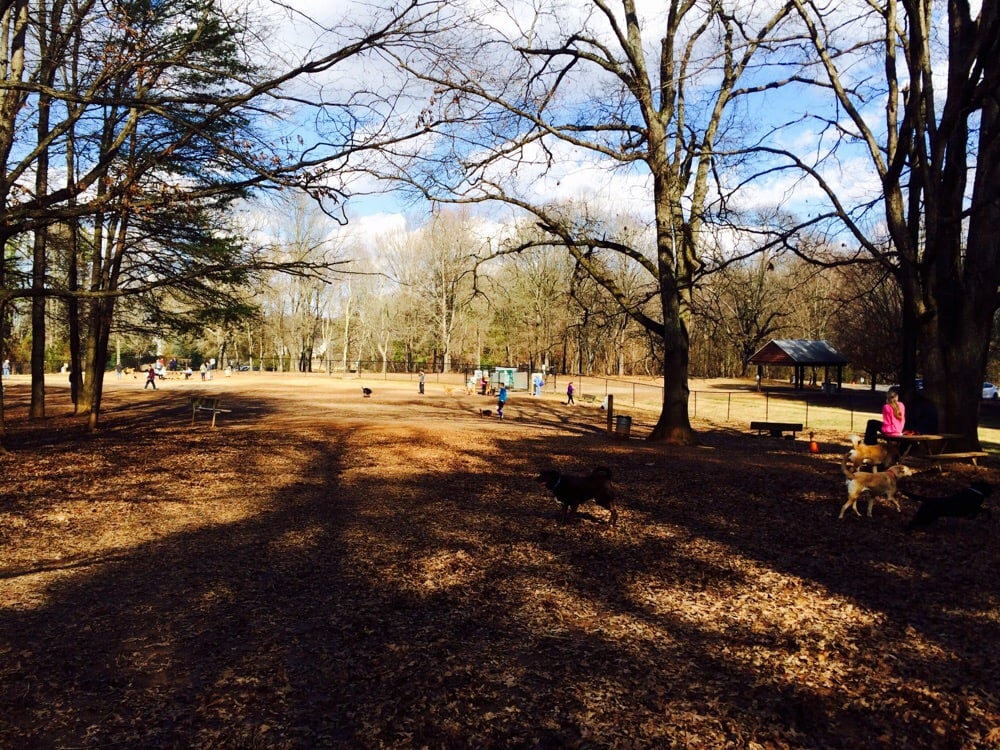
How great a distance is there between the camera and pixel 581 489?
7.66 metres

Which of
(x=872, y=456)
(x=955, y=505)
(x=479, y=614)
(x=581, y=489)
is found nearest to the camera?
(x=479, y=614)

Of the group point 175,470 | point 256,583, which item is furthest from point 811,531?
point 175,470

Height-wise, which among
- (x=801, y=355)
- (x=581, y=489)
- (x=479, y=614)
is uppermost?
(x=801, y=355)

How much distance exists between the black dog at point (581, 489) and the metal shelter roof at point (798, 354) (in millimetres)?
42042

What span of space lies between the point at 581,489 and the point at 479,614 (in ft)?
9.12

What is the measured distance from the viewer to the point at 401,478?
35.4ft

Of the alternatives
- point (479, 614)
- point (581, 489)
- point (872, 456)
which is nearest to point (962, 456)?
point (872, 456)

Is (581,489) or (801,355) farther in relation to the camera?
(801,355)

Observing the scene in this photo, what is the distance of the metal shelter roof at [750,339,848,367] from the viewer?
4525 centimetres

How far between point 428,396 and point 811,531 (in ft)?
91.0

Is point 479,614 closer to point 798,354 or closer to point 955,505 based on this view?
point 955,505

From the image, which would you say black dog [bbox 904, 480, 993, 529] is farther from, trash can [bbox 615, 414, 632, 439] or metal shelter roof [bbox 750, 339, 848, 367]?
metal shelter roof [bbox 750, 339, 848, 367]

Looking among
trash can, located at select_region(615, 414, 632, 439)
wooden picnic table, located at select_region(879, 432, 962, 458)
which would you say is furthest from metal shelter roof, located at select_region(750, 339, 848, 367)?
wooden picnic table, located at select_region(879, 432, 962, 458)

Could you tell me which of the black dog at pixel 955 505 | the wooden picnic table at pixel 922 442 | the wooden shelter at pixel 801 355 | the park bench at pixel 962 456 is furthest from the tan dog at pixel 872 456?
the wooden shelter at pixel 801 355
